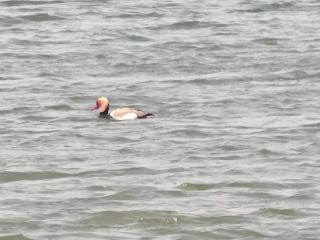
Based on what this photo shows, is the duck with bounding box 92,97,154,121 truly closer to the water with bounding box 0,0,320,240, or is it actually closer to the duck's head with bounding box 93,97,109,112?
the duck's head with bounding box 93,97,109,112

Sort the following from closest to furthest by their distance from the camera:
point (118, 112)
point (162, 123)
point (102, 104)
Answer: point (162, 123) < point (118, 112) < point (102, 104)

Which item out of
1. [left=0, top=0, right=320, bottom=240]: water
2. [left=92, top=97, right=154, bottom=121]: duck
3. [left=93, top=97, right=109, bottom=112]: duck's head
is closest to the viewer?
[left=0, top=0, right=320, bottom=240]: water

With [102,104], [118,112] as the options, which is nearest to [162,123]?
[118,112]

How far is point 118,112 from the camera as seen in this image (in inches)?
587

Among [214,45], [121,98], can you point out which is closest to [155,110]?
[121,98]

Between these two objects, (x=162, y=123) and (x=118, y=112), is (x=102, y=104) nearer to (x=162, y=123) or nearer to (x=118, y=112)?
(x=118, y=112)

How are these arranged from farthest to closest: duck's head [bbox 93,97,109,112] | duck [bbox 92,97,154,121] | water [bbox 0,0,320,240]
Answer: duck's head [bbox 93,97,109,112]
duck [bbox 92,97,154,121]
water [bbox 0,0,320,240]

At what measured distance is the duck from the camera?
1464 centimetres

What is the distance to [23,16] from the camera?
931 inches

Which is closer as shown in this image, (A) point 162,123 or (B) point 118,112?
(A) point 162,123

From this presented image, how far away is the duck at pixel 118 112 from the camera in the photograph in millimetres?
14635

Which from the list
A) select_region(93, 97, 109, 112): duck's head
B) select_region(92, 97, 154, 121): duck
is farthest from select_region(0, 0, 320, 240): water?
select_region(93, 97, 109, 112): duck's head

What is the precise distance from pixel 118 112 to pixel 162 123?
68 centimetres

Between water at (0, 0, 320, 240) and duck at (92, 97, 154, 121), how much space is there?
0.48 ft
